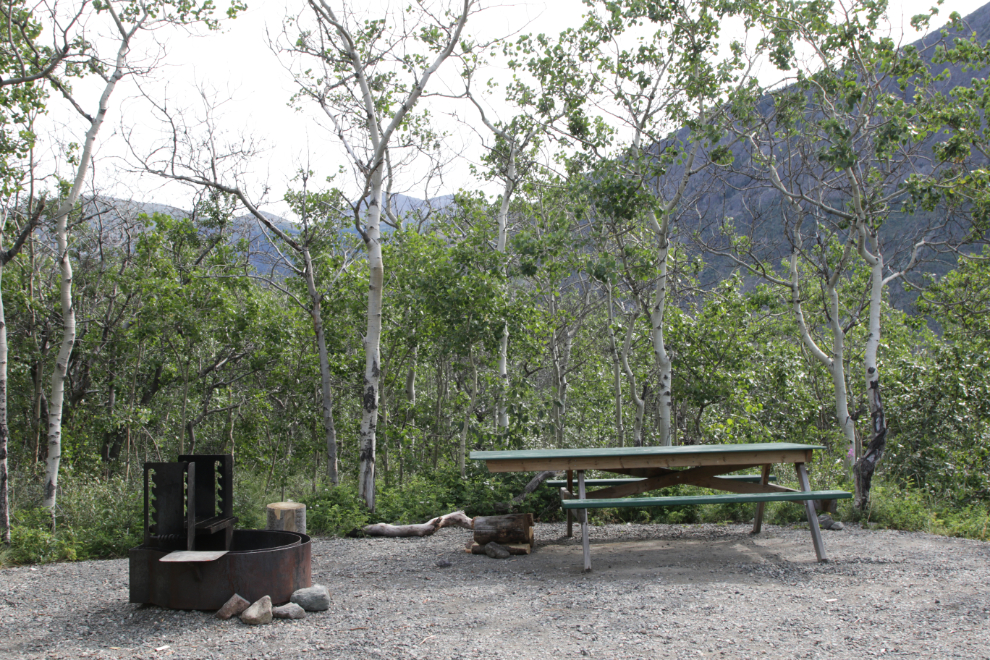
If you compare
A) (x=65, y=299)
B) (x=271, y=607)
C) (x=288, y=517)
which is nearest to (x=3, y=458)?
(x=65, y=299)

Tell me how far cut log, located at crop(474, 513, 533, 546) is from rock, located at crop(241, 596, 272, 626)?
2355mm

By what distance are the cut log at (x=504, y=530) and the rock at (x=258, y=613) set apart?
2355 mm

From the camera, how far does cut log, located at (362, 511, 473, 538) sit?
699 cm

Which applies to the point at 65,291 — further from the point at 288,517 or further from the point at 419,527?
the point at 419,527

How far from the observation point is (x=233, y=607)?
3.89 meters

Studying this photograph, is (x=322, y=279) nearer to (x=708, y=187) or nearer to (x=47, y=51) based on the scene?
(x=47, y=51)

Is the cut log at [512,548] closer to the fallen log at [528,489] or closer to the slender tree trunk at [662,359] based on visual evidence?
the fallen log at [528,489]

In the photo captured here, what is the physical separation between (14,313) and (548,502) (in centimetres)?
959

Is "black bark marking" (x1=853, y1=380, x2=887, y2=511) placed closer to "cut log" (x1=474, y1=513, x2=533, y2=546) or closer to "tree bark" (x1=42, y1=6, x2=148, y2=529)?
"cut log" (x1=474, y1=513, x2=533, y2=546)

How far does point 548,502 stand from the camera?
24.9ft

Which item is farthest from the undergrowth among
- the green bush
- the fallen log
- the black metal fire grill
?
the black metal fire grill

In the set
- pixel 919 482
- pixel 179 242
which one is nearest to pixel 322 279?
pixel 179 242

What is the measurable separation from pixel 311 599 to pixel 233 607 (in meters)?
0.45

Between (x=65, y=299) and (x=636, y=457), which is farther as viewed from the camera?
(x=65, y=299)
